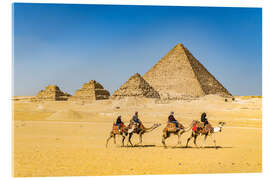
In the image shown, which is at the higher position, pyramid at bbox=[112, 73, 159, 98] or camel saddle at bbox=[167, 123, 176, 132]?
pyramid at bbox=[112, 73, 159, 98]

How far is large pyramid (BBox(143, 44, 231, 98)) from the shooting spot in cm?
6775

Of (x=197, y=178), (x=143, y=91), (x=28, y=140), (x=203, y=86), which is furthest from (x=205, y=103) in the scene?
(x=197, y=178)

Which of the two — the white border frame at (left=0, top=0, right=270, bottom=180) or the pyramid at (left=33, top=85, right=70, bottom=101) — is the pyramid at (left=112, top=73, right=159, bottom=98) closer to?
the pyramid at (left=33, top=85, right=70, bottom=101)

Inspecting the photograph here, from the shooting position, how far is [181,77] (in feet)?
234

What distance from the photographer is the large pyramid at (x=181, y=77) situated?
67.8 m

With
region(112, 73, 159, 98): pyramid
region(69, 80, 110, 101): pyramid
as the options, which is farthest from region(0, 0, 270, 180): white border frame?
region(69, 80, 110, 101): pyramid

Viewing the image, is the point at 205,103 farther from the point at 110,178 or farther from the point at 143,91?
the point at 110,178

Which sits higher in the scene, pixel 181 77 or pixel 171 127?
pixel 181 77
